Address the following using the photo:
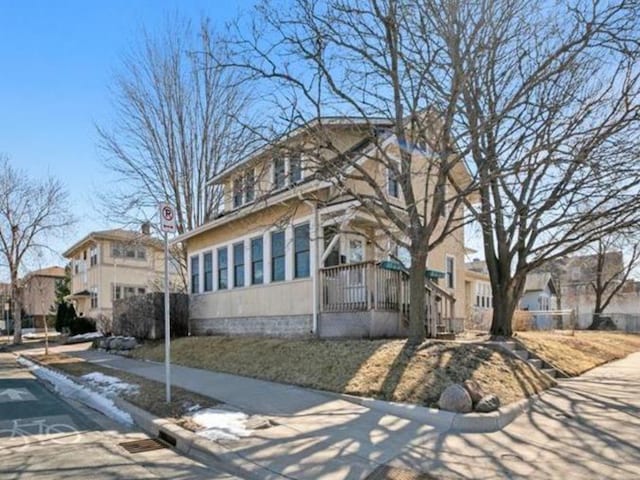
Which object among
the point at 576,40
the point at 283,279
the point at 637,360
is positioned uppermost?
the point at 576,40

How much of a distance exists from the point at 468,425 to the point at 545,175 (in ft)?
28.8

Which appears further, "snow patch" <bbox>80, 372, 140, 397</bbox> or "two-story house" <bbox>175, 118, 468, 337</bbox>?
"two-story house" <bbox>175, 118, 468, 337</bbox>

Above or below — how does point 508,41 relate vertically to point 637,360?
above

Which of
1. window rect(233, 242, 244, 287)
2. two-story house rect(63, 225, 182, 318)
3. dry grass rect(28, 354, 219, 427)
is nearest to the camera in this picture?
dry grass rect(28, 354, 219, 427)

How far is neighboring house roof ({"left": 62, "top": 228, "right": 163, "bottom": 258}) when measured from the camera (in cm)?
2826

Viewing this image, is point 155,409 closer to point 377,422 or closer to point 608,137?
point 377,422

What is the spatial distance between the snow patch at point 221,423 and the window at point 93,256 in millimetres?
33071

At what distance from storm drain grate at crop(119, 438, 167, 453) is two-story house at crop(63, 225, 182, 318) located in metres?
28.3

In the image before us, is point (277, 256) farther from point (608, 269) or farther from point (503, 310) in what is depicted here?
point (608, 269)

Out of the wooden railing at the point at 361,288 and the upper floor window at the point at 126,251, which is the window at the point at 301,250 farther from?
the upper floor window at the point at 126,251

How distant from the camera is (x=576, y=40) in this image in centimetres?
1052

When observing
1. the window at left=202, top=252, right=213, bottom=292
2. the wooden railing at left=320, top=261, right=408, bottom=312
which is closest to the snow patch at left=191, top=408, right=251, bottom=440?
the wooden railing at left=320, top=261, right=408, bottom=312

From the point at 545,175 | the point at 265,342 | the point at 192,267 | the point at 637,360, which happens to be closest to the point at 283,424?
the point at 265,342

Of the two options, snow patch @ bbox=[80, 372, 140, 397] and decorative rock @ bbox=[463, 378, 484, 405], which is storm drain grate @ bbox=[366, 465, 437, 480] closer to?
decorative rock @ bbox=[463, 378, 484, 405]
